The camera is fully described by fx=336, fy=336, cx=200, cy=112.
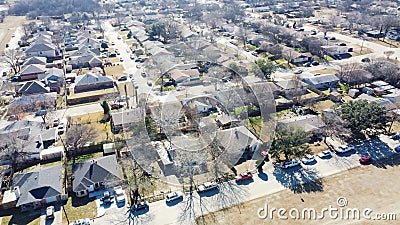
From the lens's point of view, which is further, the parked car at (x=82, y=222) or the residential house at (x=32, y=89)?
the residential house at (x=32, y=89)

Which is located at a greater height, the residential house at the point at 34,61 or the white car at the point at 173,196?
the residential house at the point at 34,61

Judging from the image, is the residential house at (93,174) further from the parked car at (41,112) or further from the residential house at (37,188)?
the parked car at (41,112)

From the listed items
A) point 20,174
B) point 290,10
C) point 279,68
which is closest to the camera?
point 20,174

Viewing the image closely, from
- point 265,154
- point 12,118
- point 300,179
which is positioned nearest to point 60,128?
point 12,118

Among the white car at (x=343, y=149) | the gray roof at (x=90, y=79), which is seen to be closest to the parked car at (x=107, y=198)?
the white car at (x=343, y=149)

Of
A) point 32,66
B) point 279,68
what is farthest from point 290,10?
point 32,66

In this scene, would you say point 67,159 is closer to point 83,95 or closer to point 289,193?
point 83,95
